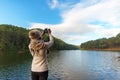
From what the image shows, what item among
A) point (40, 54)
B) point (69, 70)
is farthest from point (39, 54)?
point (69, 70)

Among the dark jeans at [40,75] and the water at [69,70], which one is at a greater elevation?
the dark jeans at [40,75]

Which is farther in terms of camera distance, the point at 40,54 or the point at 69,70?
the point at 69,70

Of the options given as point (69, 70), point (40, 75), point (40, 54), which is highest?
point (40, 54)

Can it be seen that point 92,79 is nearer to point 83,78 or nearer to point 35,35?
point 83,78

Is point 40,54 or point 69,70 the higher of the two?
point 40,54

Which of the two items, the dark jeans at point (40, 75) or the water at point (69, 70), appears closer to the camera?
the dark jeans at point (40, 75)

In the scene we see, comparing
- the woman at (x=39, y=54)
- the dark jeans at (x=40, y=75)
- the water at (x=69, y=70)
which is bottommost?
the water at (x=69, y=70)

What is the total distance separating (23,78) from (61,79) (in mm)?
6885

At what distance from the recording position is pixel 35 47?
860cm

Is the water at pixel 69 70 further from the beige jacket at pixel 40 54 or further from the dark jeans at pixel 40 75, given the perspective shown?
the beige jacket at pixel 40 54

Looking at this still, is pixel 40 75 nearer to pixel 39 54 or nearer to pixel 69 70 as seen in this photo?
pixel 39 54

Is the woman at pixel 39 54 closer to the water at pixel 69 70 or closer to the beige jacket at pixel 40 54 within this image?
the beige jacket at pixel 40 54

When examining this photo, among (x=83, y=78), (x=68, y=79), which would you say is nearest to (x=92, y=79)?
(x=83, y=78)

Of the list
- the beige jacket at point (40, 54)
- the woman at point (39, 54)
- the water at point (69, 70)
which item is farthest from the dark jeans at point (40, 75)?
the water at point (69, 70)
